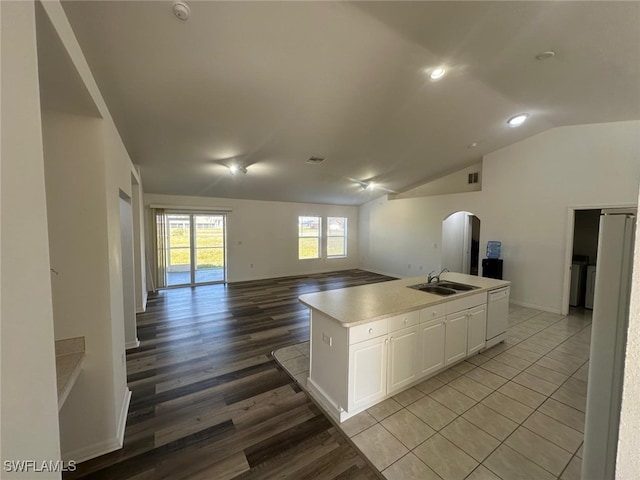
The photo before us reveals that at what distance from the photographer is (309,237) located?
342 inches

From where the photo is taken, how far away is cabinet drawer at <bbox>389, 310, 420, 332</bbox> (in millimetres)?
2311

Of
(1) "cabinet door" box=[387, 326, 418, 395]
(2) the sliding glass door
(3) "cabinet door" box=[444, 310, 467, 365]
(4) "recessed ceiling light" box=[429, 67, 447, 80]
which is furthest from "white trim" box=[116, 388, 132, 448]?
(2) the sliding glass door

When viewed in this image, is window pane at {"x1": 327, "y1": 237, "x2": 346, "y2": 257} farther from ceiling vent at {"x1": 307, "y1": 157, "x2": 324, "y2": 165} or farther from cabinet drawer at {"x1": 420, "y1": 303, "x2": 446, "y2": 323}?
cabinet drawer at {"x1": 420, "y1": 303, "x2": 446, "y2": 323}

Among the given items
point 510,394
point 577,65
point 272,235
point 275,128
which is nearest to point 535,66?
point 577,65

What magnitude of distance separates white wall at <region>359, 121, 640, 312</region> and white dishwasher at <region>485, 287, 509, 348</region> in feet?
7.40

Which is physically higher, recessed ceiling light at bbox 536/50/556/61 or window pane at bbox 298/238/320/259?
recessed ceiling light at bbox 536/50/556/61

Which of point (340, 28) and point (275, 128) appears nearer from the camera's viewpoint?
point (340, 28)

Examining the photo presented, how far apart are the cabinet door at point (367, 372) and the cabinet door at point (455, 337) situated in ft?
2.97

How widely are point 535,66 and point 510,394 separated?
341cm

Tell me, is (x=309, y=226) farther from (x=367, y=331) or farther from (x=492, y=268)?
(x=367, y=331)

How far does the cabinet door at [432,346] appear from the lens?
2.56 metres

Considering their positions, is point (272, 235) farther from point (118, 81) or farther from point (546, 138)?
point (546, 138)

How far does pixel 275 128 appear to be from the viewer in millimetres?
3582

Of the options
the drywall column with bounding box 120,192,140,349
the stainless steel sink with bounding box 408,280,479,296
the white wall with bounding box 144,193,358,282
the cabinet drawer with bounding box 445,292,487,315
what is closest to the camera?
the cabinet drawer with bounding box 445,292,487,315
